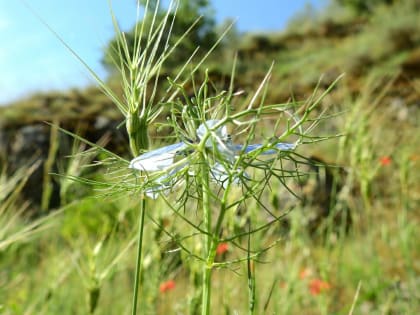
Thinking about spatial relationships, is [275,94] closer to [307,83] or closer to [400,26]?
[307,83]

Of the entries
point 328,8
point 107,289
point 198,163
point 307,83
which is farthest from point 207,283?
point 328,8

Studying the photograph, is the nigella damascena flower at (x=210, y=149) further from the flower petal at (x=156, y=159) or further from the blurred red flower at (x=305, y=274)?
the blurred red flower at (x=305, y=274)

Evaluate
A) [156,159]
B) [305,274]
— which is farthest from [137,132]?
[305,274]

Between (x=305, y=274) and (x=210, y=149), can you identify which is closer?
(x=210, y=149)

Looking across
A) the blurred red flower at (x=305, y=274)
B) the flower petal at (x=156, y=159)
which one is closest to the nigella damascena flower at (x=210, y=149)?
the flower petal at (x=156, y=159)

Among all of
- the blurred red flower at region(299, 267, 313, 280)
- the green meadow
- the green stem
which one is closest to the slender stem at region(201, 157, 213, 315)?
the green meadow

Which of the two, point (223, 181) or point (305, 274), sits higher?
point (223, 181)

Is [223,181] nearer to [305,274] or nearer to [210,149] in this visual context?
[210,149]

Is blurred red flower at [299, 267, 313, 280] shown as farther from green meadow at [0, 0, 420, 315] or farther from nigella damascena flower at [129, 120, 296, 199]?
nigella damascena flower at [129, 120, 296, 199]
